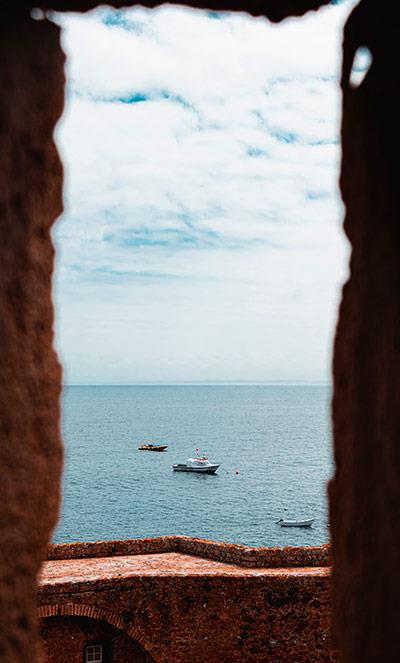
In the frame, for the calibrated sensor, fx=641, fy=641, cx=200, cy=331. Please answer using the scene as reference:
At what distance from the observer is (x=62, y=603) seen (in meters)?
13.0

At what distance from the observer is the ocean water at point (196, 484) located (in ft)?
152

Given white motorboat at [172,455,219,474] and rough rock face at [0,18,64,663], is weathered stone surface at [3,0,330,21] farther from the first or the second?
white motorboat at [172,455,219,474]

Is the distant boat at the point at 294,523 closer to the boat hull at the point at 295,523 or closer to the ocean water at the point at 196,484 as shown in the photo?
the boat hull at the point at 295,523

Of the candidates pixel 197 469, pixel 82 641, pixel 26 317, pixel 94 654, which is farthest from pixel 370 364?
pixel 197 469

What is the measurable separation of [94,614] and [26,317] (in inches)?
490

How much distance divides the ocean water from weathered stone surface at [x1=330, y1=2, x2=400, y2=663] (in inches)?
587

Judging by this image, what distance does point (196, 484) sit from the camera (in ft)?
211

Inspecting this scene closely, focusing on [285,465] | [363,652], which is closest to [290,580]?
[363,652]

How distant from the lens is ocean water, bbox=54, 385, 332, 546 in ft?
152

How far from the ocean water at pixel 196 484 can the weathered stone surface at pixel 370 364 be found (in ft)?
48.9

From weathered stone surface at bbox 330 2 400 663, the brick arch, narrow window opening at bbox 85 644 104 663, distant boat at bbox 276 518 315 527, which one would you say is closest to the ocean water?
distant boat at bbox 276 518 315 527

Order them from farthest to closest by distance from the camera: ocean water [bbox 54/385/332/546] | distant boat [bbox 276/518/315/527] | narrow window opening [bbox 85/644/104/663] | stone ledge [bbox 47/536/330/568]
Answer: ocean water [bbox 54/385/332/546], distant boat [bbox 276/518/315/527], stone ledge [bbox 47/536/330/568], narrow window opening [bbox 85/644/104/663]

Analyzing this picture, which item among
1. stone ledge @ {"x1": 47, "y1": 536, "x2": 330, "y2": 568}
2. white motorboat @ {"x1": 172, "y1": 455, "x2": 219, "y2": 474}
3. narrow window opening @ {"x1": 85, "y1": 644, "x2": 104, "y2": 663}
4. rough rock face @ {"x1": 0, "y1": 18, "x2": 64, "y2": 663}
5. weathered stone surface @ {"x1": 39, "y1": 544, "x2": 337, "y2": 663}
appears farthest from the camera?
white motorboat @ {"x1": 172, "y1": 455, "x2": 219, "y2": 474}

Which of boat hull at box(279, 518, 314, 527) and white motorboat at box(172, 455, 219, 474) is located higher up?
boat hull at box(279, 518, 314, 527)
